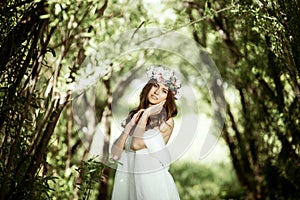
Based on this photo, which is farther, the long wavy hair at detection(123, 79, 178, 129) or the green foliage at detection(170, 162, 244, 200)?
the green foliage at detection(170, 162, 244, 200)

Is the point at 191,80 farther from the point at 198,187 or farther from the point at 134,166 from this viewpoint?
the point at 134,166

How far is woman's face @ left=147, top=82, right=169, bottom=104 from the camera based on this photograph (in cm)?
238

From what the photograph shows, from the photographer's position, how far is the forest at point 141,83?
6.97 feet

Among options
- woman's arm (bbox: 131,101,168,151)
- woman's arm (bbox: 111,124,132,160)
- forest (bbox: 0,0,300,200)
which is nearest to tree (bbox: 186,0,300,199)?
forest (bbox: 0,0,300,200)

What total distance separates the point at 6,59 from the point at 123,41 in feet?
5.76

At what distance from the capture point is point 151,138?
92.5 inches

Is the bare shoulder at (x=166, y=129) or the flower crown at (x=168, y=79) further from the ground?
the flower crown at (x=168, y=79)

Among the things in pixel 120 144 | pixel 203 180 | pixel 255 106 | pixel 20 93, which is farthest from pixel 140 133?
pixel 203 180

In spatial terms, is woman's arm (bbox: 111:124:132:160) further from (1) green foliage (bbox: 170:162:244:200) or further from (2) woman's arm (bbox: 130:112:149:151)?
(1) green foliage (bbox: 170:162:244:200)

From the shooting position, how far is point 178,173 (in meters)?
5.58

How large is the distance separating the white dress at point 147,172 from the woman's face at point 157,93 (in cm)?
12

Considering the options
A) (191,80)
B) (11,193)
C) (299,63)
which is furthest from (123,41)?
(11,193)

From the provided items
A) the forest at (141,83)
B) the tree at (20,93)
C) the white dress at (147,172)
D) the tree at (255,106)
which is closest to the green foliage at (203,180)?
the forest at (141,83)

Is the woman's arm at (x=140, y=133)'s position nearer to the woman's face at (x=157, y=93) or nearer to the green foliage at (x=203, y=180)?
the woman's face at (x=157, y=93)
